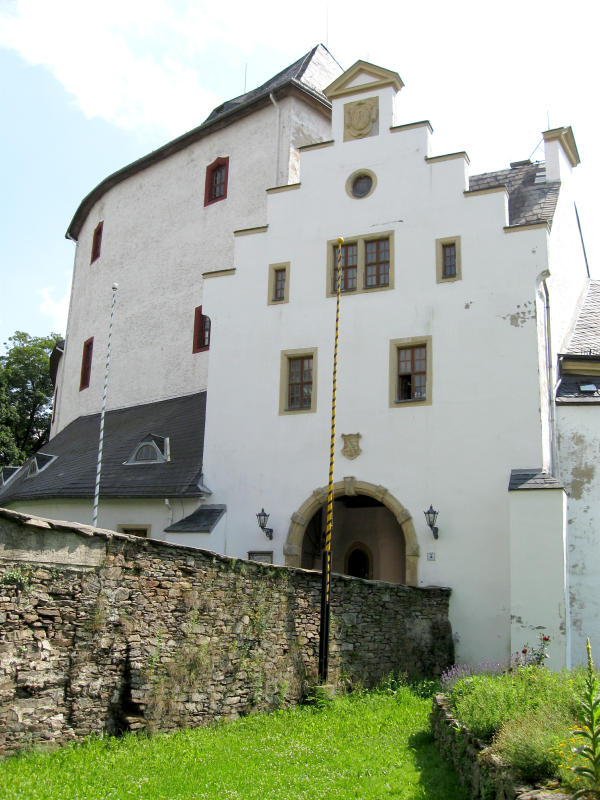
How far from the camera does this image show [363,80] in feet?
63.2

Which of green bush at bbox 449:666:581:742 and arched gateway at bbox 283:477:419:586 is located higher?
arched gateway at bbox 283:477:419:586

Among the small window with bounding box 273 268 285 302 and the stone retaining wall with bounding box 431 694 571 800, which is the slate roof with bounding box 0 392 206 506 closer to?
the small window with bounding box 273 268 285 302

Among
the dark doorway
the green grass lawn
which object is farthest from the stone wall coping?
the dark doorway

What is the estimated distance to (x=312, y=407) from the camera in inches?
704

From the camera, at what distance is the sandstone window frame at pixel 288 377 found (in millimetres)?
17938

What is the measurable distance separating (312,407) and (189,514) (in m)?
3.62

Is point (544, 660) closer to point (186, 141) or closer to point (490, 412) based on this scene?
point (490, 412)

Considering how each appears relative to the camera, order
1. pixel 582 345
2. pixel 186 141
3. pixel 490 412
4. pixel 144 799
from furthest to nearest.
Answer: pixel 186 141, pixel 582 345, pixel 490 412, pixel 144 799

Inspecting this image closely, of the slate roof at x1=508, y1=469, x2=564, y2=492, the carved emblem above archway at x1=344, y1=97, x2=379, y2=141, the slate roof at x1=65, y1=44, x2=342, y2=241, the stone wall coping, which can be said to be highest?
the slate roof at x1=65, y1=44, x2=342, y2=241

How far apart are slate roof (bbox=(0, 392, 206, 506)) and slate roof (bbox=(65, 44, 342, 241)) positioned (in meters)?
8.48

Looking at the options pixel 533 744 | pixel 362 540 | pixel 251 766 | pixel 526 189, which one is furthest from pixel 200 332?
pixel 533 744

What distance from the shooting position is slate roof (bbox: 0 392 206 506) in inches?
754

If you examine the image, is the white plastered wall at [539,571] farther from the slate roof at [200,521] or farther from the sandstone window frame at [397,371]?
the slate roof at [200,521]

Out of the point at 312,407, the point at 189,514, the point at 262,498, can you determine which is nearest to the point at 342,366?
the point at 312,407
